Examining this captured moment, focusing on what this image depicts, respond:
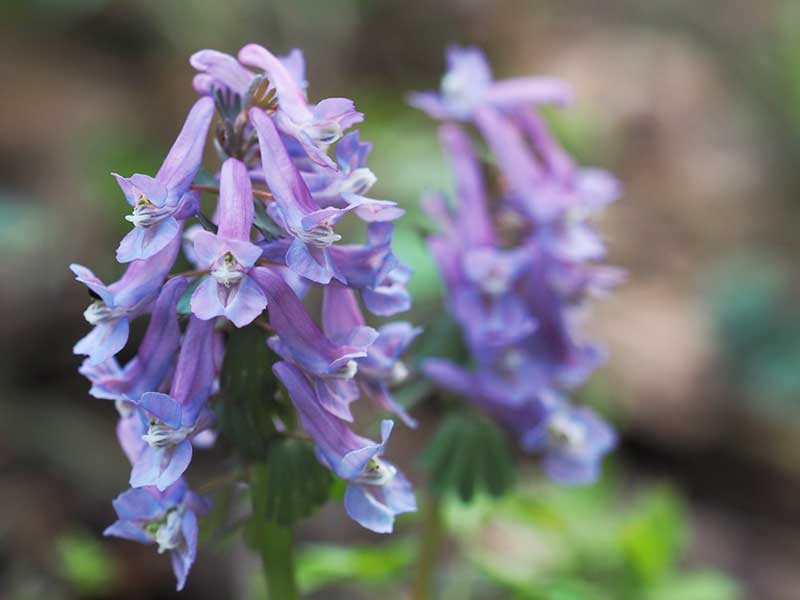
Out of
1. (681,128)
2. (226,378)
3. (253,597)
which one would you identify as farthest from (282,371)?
(681,128)

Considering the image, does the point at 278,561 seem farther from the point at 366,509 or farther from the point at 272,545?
the point at 366,509

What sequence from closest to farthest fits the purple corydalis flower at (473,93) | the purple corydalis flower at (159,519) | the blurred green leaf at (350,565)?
1. the purple corydalis flower at (159,519)
2. the purple corydalis flower at (473,93)
3. the blurred green leaf at (350,565)

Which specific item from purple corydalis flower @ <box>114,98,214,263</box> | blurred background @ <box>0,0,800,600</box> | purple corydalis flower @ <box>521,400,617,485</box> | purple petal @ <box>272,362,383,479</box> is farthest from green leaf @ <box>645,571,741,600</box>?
purple corydalis flower @ <box>114,98,214,263</box>

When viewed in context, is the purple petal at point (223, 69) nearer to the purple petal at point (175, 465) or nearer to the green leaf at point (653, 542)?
the purple petal at point (175, 465)

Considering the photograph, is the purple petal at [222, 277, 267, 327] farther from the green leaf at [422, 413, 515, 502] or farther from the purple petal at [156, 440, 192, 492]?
the green leaf at [422, 413, 515, 502]

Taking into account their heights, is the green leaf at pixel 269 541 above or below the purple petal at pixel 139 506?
above

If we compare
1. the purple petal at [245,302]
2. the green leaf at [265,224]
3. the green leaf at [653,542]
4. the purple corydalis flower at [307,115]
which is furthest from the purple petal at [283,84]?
the green leaf at [653,542]

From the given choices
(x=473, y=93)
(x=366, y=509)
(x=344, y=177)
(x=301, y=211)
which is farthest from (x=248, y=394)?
(x=473, y=93)
